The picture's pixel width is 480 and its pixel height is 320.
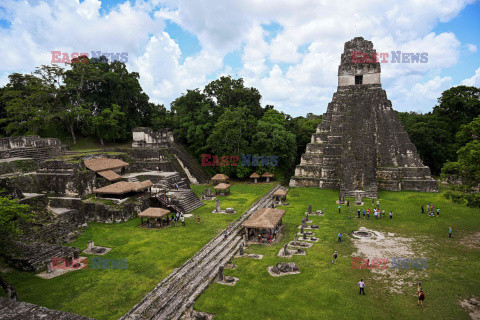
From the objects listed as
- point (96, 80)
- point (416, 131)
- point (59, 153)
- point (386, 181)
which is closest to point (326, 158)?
point (386, 181)

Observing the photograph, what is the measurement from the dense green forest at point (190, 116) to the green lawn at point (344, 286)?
20212 mm

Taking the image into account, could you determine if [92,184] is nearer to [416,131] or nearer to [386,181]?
[386,181]

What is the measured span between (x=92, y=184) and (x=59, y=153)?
30.9ft

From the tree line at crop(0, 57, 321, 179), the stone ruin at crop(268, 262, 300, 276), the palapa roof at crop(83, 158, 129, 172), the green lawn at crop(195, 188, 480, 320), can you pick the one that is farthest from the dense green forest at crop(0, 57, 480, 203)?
the stone ruin at crop(268, 262, 300, 276)

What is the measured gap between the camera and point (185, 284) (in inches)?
530

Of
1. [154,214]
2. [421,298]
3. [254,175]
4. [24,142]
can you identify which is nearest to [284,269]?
[421,298]

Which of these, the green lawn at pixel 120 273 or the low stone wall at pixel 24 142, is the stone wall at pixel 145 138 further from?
the green lawn at pixel 120 273

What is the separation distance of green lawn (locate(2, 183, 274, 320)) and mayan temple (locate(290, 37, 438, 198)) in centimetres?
Result: 1508

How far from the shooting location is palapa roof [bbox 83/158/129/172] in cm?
2594

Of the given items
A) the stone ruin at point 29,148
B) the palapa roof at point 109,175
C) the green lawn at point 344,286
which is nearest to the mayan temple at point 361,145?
the green lawn at point 344,286

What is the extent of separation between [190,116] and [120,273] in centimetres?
3004

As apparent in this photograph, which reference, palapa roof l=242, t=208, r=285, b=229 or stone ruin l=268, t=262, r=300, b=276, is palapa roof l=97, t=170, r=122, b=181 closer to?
palapa roof l=242, t=208, r=285, b=229

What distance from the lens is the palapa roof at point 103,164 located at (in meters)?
25.9

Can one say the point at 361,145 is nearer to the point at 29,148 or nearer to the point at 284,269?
the point at 284,269
